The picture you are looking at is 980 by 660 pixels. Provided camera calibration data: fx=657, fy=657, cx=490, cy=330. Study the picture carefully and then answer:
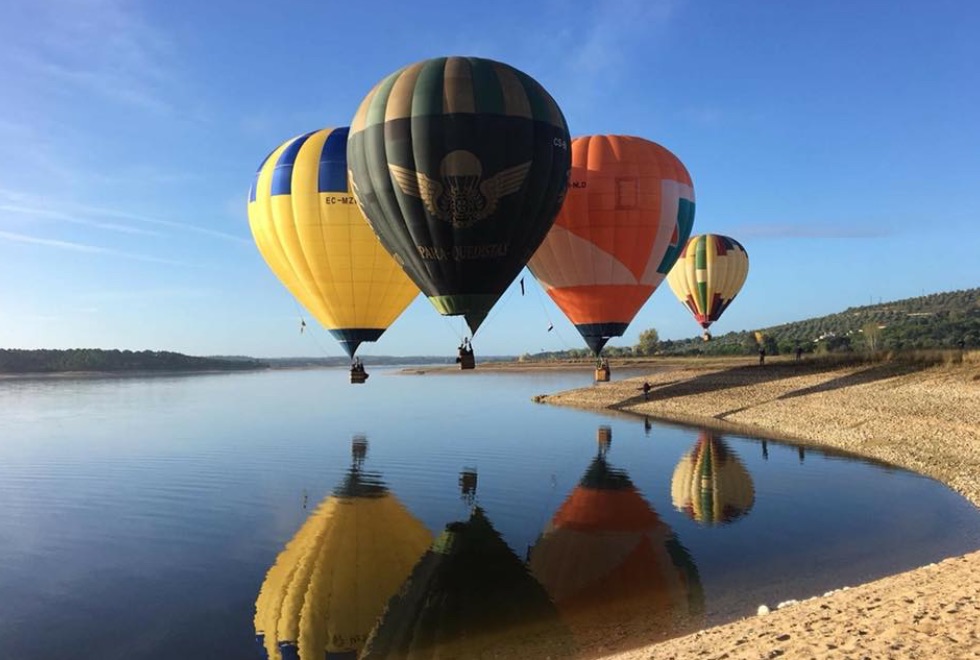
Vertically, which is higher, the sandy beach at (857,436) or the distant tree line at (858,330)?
the distant tree line at (858,330)

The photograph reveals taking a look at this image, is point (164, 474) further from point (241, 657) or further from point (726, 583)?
point (726, 583)

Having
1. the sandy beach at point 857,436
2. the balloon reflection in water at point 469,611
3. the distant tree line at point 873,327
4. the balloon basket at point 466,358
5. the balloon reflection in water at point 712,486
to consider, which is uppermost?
the distant tree line at point 873,327

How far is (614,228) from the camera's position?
97.9ft

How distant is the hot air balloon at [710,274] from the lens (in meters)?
49.0

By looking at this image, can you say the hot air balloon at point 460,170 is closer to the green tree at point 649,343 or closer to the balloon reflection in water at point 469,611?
the balloon reflection in water at point 469,611

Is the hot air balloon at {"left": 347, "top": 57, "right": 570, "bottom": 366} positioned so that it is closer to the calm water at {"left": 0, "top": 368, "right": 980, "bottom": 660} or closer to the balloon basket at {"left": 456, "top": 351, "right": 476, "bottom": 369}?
the balloon basket at {"left": 456, "top": 351, "right": 476, "bottom": 369}

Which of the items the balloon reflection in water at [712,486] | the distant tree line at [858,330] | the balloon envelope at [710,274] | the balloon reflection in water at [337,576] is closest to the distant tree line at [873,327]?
the distant tree line at [858,330]

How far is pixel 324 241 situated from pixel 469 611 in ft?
58.8

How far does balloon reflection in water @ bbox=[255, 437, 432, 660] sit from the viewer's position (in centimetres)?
1130

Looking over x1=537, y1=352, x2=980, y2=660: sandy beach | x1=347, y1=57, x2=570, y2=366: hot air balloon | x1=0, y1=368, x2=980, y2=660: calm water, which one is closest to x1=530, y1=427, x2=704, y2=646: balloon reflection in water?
x1=0, y1=368, x2=980, y2=660: calm water

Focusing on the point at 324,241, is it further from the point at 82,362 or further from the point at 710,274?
the point at 82,362

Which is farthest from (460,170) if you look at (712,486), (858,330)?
(858,330)

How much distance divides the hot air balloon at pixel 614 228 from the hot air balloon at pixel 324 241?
801cm

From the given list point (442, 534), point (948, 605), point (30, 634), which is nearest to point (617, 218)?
point (442, 534)
